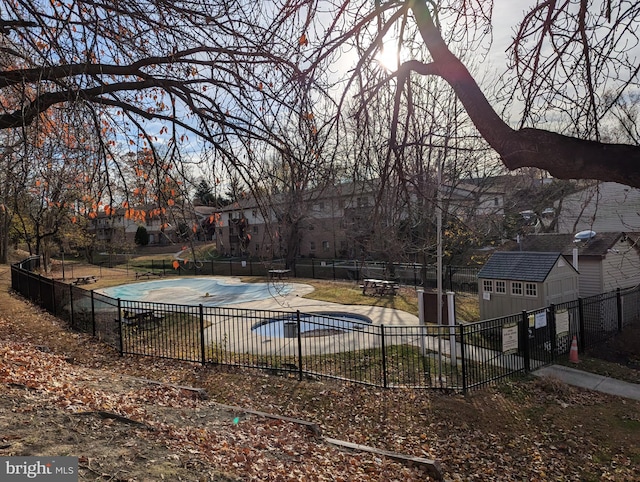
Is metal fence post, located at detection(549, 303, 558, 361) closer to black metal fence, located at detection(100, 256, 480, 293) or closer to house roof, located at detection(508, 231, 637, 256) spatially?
house roof, located at detection(508, 231, 637, 256)

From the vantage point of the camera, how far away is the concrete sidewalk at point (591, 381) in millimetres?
8602

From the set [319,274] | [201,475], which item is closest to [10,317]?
[201,475]

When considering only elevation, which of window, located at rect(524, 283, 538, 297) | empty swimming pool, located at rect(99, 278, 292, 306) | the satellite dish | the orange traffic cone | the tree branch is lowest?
the orange traffic cone

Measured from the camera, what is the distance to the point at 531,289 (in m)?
12.9

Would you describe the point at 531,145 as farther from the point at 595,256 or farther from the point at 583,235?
the point at 595,256

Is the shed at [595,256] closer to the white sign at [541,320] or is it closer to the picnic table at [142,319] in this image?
the white sign at [541,320]

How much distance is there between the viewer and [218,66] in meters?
6.09

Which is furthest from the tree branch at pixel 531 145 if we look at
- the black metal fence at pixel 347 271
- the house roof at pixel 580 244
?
the house roof at pixel 580 244

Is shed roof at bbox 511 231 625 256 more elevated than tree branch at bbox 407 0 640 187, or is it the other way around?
tree branch at bbox 407 0 640 187

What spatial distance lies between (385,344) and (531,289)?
17.4 feet

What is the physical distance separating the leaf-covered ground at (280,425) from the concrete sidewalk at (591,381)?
0.45 meters

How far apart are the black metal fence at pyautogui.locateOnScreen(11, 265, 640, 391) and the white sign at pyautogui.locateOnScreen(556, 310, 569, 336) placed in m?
0.03

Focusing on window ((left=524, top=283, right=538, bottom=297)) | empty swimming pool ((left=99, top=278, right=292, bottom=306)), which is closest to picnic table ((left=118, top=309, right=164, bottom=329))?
empty swimming pool ((left=99, top=278, right=292, bottom=306))

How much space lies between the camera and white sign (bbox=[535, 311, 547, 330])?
10492mm
